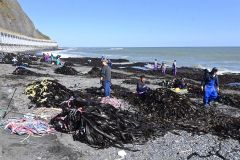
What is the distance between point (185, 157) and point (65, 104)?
5029mm

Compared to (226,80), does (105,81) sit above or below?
above

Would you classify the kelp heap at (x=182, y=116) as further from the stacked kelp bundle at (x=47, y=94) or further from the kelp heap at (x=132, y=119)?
the stacked kelp bundle at (x=47, y=94)

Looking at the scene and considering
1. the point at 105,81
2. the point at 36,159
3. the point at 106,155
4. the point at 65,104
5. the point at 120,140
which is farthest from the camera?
the point at 105,81

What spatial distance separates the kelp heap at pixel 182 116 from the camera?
461 inches

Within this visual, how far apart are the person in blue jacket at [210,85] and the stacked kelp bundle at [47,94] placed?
5.25m

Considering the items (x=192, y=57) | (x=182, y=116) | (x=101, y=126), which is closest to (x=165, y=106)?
(x=182, y=116)

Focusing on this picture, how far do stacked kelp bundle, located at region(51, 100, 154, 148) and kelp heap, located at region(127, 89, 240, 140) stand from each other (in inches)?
46.0

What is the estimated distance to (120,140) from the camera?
34.0ft

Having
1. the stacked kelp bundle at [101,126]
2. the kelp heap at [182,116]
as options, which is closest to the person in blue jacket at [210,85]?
the kelp heap at [182,116]

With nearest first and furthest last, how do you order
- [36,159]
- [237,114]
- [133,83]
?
1. [36,159]
2. [237,114]
3. [133,83]

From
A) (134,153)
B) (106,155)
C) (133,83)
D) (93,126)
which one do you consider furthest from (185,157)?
(133,83)

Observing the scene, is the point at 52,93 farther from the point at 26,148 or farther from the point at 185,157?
the point at 185,157

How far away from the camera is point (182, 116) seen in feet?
43.9

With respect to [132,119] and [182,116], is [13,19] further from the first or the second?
[132,119]
